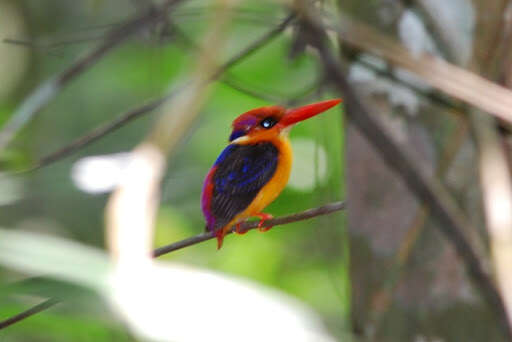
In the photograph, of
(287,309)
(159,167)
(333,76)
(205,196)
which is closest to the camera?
(287,309)

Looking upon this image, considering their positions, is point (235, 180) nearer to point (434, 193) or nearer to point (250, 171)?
point (250, 171)

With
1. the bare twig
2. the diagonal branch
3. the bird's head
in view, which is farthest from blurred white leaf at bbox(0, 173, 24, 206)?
the bare twig

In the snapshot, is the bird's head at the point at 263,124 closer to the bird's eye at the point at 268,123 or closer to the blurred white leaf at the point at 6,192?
the bird's eye at the point at 268,123

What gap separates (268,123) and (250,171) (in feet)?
0.37

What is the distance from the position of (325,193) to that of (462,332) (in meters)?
0.54

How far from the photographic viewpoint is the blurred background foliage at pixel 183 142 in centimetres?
180

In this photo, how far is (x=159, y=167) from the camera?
0.52m

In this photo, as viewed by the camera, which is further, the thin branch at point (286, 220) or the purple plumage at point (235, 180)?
the purple plumage at point (235, 180)

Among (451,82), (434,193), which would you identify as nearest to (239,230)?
(434,193)

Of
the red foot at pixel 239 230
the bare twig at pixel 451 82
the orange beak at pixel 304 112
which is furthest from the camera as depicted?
the red foot at pixel 239 230

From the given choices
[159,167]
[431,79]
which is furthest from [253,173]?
[159,167]

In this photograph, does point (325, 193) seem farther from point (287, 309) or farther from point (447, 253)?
point (287, 309)

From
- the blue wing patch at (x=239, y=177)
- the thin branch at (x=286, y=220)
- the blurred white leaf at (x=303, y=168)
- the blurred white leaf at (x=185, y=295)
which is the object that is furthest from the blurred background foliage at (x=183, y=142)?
the blurred white leaf at (x=185, y=295)

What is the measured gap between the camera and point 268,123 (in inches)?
56.4
